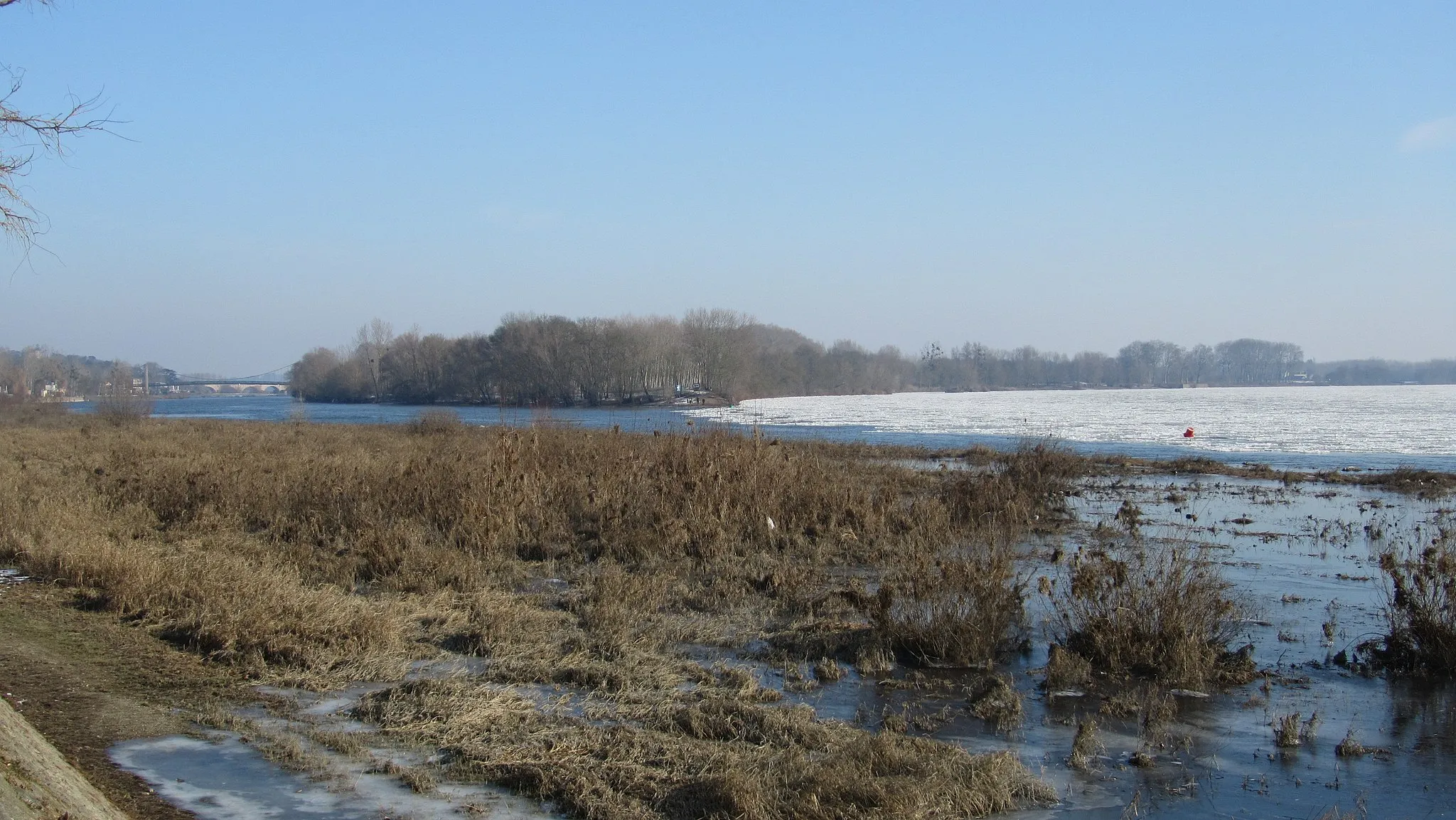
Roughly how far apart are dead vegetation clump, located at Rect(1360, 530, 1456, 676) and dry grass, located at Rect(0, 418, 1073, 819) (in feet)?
10.3

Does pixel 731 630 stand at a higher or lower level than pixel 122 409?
lower

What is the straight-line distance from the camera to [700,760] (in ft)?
18.3

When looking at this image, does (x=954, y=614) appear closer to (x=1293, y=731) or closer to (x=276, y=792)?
(x=1293, y=731)

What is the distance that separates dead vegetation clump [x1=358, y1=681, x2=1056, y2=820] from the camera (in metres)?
4.92

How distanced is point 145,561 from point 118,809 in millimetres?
5579

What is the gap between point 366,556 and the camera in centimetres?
1138

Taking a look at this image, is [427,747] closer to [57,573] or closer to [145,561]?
[145,561]

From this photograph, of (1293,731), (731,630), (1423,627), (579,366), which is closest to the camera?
(1293,731)

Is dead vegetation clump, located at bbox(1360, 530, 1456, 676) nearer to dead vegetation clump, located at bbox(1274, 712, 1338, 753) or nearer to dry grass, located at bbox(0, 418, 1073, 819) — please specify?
dead vegetation clump, located at bbox(1274, 712, 1338, 753)

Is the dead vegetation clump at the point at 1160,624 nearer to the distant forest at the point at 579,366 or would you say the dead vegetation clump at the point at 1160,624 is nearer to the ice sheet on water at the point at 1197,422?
the ice sheet on water at the point at 1197,422

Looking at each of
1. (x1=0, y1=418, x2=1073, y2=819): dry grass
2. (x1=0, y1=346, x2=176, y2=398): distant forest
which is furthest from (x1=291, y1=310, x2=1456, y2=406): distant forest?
(x1=0, y1=418, x2=1073, y2=819): dry grass

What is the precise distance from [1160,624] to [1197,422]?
54.4 m

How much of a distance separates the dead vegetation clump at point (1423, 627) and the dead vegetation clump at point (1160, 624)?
4.02ft

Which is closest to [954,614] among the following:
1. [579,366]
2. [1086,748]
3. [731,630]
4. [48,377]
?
[731,630]
